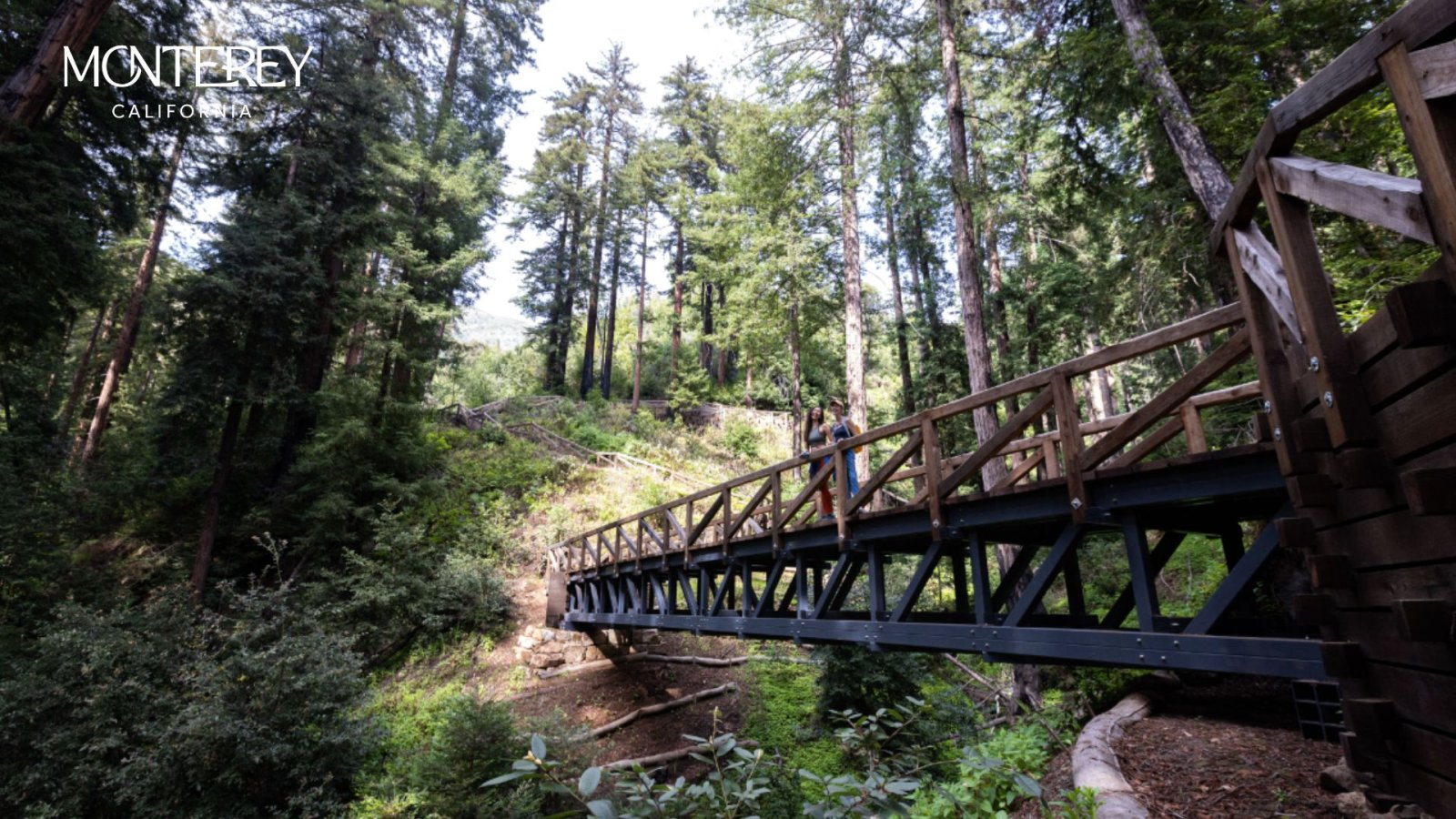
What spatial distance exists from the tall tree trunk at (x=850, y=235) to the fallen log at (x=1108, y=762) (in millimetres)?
7511

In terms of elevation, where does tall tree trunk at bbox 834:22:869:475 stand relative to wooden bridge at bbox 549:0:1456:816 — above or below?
above

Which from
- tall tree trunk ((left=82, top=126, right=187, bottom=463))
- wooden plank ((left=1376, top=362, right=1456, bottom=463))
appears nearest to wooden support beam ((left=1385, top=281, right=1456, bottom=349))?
wooden plank ((left=1376, top=362, right=1456, bottom=463))

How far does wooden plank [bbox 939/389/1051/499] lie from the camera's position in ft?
13.4

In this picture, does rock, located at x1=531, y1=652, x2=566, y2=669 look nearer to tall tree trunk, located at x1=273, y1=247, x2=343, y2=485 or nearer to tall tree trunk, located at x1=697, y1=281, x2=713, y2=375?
tall tree trunk, located at x1=273, y1=247, x2=343, y2=485

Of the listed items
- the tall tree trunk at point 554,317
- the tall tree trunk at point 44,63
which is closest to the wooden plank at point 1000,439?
the tall tree trunk at point 44,63

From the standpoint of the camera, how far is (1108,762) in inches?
198

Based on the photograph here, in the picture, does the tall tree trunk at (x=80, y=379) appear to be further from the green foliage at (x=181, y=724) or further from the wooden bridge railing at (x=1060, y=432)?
the wooden bridge railing at (x=1060, y=432)

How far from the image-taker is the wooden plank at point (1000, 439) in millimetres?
4098

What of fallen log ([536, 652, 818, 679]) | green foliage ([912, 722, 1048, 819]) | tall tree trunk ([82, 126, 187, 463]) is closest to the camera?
green foliage ([912, 722, 1048, 819])

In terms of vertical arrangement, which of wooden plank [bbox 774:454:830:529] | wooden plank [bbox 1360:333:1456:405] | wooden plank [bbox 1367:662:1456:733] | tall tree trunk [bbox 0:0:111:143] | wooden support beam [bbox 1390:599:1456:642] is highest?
tall tree trunk [bbox 0:0:111:143]

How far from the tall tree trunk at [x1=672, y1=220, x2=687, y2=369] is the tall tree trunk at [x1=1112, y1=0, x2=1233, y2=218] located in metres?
22.3

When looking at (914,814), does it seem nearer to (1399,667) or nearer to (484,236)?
(1399,667)

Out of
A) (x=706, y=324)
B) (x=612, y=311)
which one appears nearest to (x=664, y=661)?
(x=612, y=311)

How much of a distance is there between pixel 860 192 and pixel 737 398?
16.7m
